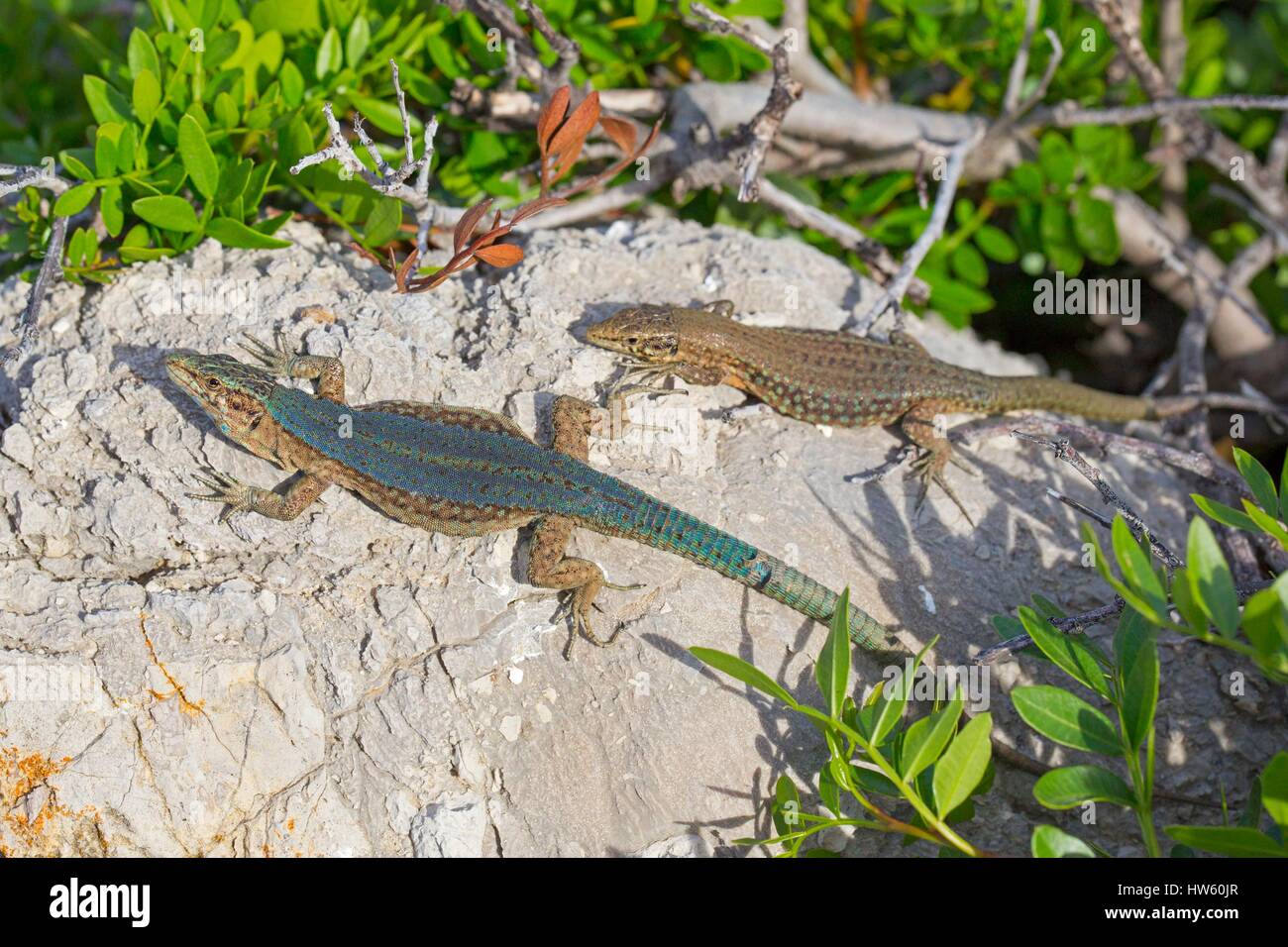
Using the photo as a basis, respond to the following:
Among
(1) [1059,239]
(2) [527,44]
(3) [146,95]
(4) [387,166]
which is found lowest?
(4) [387,166]

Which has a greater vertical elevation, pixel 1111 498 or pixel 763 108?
pixel 763 108

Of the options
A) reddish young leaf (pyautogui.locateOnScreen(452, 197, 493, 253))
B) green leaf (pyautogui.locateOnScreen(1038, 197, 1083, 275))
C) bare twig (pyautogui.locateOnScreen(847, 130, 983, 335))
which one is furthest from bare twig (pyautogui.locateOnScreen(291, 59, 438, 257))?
green leaf (pyautogui.locateOnScreen(1038, 197, 1083, 275))

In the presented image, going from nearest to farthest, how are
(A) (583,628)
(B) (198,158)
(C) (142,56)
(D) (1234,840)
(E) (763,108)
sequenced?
(D) (1234,840) → (A) (583,628) → (B) (198,158) → (C) (142,56) → (E) (763,108)

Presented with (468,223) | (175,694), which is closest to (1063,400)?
(468,223)

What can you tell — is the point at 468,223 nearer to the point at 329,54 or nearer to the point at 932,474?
the point at 329,54

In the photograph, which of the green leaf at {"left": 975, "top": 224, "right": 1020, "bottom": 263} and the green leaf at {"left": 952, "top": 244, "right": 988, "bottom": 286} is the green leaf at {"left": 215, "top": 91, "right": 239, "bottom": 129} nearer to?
the green leaf at {"left": 952, "top": 244, "right": 988, "bottom": 286}

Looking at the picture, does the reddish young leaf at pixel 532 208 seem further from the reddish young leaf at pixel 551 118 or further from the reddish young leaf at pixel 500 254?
the reddish young leaf at pixel 551 118
